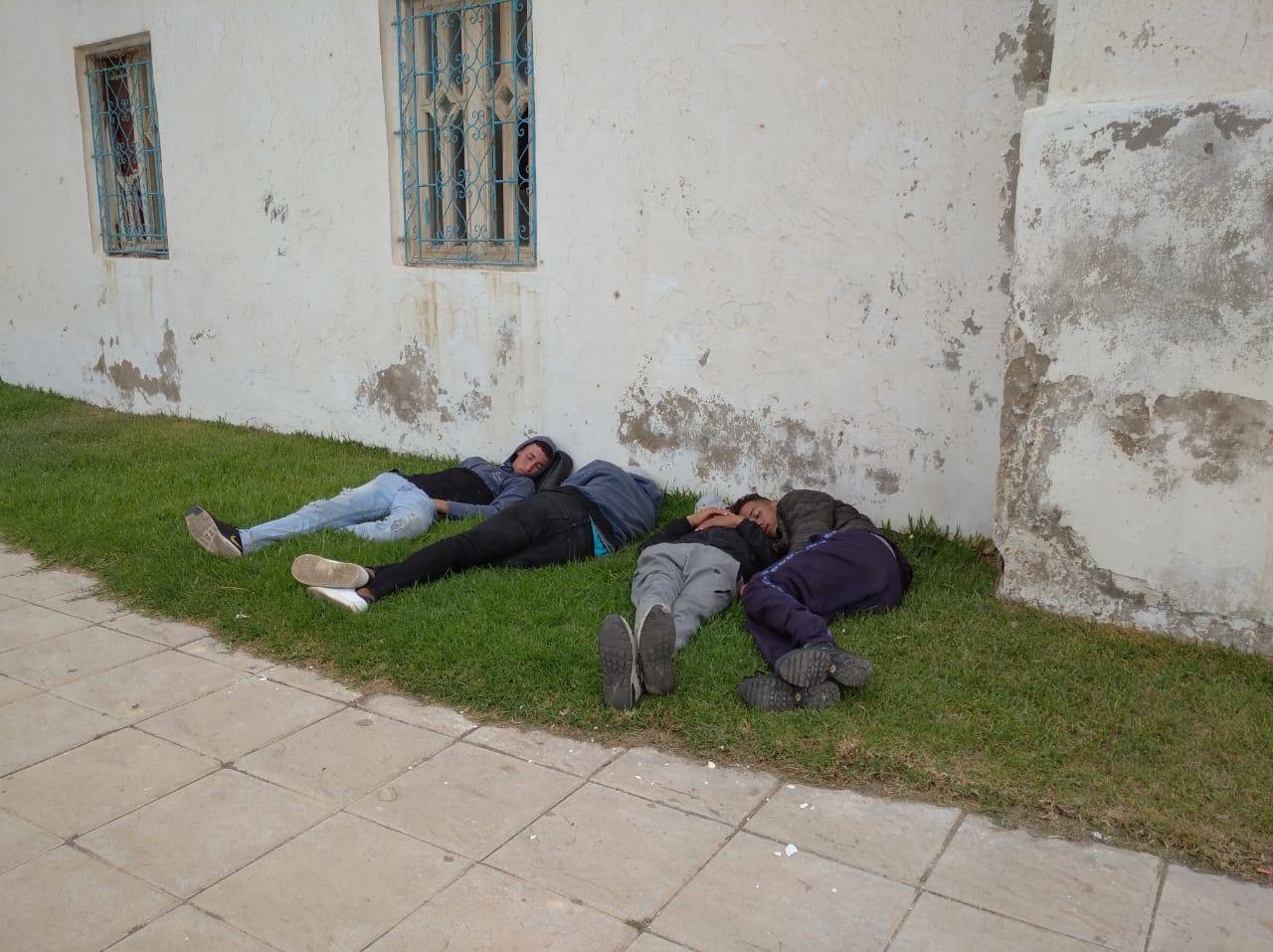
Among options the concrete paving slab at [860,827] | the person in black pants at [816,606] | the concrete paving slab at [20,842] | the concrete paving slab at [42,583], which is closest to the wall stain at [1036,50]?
the person in black pants at [816,606]

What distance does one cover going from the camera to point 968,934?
244 centimetres

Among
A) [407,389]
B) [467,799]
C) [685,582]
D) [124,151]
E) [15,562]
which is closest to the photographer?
[467,799]

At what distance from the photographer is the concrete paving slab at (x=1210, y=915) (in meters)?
2.42

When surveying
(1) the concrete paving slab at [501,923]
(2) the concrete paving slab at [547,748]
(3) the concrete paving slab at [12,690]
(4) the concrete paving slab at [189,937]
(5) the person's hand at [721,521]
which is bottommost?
(4) the concrete paving slab at [189,937]

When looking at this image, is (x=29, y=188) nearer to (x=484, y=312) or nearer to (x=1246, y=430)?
(x=484, y=312)

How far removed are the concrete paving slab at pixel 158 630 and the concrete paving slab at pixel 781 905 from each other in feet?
8.18

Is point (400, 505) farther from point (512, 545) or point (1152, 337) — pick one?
point (1152, 337)

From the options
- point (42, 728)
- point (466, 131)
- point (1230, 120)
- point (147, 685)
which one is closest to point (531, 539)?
point (147, 685)

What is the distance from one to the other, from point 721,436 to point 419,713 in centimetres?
249

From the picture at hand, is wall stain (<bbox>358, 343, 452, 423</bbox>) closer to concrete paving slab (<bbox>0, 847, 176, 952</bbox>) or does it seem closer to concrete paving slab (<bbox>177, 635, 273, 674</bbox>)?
concrete paving slab (<bbox>177, 635, 273, 674</bbox>)

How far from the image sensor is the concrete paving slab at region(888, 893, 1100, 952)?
2395 millimetres

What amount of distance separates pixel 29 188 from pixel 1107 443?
895 cm

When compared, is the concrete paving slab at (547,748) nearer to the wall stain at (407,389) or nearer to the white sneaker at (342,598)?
the white sneaker at (342,598)

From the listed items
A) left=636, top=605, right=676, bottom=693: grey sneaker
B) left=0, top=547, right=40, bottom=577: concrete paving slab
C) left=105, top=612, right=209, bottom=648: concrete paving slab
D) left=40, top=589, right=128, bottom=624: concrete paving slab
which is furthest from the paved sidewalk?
left=0, top=547, right=40, bottom=577: concrete paving slab
